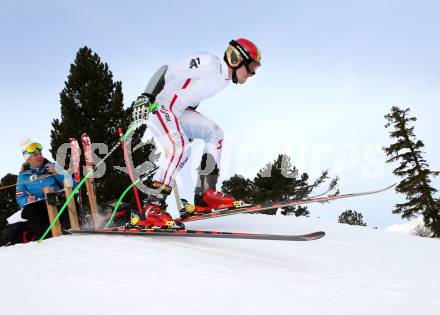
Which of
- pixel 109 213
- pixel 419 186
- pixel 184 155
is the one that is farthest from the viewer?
pixel 419 186

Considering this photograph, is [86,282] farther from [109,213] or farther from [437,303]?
[109,213]

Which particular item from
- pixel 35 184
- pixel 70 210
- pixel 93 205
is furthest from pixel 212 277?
pixel 35 184

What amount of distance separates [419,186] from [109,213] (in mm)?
24586

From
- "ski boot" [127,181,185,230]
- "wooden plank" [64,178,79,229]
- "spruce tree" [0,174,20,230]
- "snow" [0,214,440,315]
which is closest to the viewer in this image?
"snow" [0,214,440,315]

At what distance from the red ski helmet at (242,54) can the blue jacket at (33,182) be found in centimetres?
294

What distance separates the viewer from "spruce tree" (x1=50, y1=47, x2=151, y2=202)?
846 inches

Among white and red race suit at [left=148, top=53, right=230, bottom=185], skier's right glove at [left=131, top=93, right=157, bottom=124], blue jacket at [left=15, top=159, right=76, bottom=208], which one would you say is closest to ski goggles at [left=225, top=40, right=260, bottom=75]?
white and red race suit at [left=148, top=53, right=230, bottom=185]

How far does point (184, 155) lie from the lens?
5.16 meters

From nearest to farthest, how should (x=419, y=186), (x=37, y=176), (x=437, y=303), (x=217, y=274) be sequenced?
(x=437, y=303) → (x=217, y=274) → (x=37, y=176) → (x=419, y=186)

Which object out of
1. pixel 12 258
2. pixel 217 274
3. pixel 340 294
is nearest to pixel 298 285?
pixel 340 294

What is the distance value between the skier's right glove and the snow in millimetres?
1406

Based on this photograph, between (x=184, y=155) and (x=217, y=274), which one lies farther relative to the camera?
(x=184, y=155)

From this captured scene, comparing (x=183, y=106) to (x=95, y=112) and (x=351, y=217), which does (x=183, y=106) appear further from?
(x=351, y=217)

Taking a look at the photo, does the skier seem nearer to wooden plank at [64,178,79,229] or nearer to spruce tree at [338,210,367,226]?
wooden plank at [64,178,79,229]
